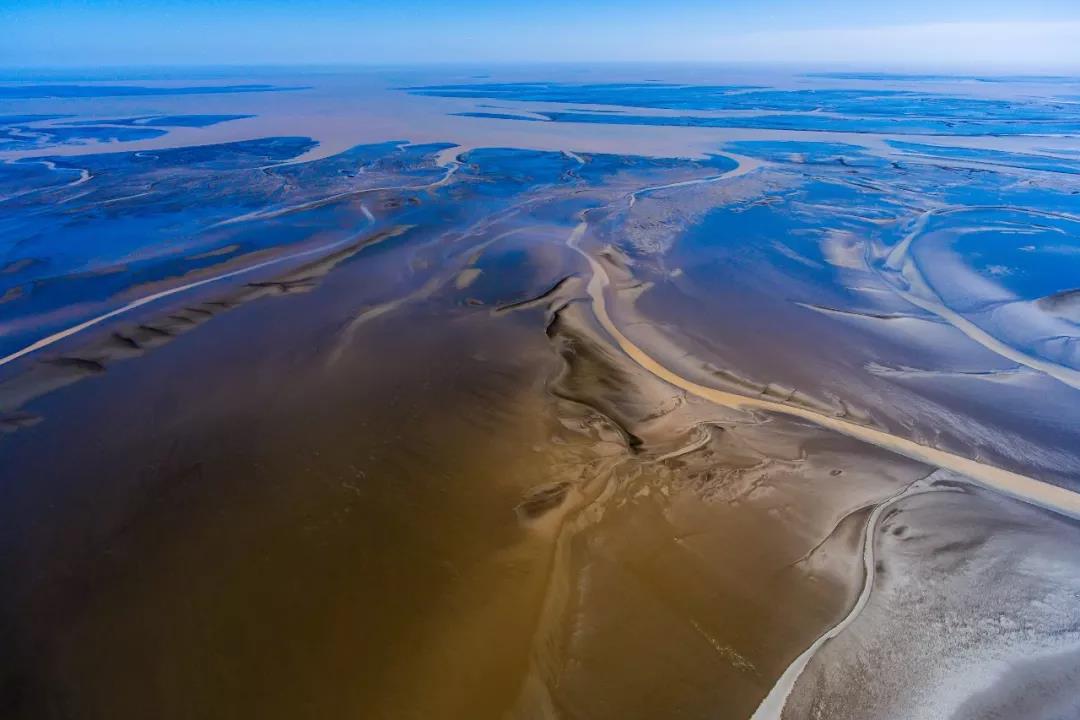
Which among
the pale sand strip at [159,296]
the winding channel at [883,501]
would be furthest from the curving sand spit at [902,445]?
the pale sand strip at [159,296]

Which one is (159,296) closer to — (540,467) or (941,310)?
(540,467)

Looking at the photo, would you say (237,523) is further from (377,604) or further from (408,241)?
(408,241)

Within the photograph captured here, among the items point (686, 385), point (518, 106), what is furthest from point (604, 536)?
point (518, 106)

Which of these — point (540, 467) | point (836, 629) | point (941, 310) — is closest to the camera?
point (836, 629)

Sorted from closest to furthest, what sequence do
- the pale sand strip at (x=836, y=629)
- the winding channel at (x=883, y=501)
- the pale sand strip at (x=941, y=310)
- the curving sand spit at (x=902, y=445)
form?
the pale sand strip at (x=836, y=629), the winding channel at (x=883, y=501), the curving sand spit at (x=902, y=445), the pale sand strip at (x=941, y=310)

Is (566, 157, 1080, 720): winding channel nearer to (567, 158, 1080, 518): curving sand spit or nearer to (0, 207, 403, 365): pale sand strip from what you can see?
(567, 158, 1080, 518): curving sand spit

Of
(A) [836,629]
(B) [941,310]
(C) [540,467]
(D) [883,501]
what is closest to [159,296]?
(C) [540,467]

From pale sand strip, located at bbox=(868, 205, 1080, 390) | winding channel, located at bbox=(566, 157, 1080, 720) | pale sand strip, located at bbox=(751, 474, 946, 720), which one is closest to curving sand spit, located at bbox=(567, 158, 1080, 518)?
winding channel, located at bbox=(566, 157, 1080, 720)

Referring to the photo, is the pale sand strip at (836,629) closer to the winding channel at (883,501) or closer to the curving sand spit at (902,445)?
the winding channel at (883,501)
